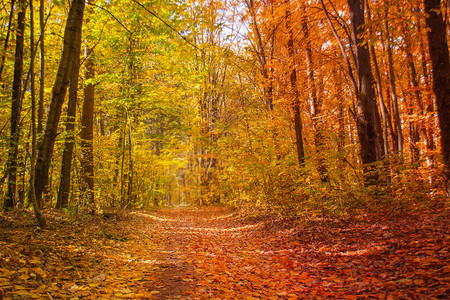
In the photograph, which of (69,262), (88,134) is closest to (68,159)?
(88,134)

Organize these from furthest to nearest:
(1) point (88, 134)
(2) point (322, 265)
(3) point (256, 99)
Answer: (3) point (256, 99), (1) point (88, 134), (2) point (322, 265)

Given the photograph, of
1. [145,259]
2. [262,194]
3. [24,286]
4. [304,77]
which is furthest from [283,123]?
[24,286]

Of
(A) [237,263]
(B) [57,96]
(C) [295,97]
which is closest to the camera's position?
(A) [237,263]

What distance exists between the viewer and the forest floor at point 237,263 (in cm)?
311

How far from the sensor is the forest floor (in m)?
3.11

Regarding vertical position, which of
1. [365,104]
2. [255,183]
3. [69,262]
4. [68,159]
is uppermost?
[365,104]

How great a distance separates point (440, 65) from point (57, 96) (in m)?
7.44

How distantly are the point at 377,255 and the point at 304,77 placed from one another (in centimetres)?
786

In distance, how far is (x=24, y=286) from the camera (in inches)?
110

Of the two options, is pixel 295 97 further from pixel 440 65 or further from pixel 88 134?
pixel 88 134

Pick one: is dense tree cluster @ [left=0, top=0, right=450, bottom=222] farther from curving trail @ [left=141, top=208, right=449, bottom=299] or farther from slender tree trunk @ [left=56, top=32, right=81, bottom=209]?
curving trail @ [left=141, top=208, right=449, bottom=299]

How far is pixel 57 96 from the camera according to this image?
538 cm

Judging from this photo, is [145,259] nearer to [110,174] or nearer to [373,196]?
[373,196]

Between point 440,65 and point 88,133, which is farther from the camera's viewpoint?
point 88,133
